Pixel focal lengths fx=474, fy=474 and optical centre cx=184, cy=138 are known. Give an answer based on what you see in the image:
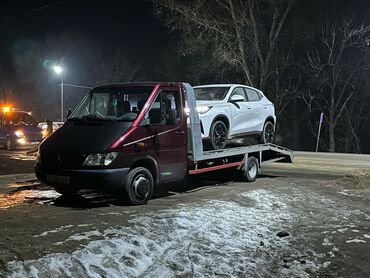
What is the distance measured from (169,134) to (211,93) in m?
2.82

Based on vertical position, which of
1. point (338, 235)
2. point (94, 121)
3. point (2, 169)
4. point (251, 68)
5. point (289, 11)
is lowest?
point (338, 235)

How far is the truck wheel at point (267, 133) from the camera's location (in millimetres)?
12406

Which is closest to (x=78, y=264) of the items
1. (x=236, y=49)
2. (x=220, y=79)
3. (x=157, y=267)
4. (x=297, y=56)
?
(x=157, y=267)

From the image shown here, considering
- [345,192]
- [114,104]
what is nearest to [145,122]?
[114,104]

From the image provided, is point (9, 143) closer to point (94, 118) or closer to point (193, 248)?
point (94, 118)

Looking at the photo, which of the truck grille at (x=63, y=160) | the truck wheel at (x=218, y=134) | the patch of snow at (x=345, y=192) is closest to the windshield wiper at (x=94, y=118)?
the truck grille at (x=63, y=160)

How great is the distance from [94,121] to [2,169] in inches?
293

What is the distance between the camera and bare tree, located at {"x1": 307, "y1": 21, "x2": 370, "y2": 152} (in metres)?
36.2

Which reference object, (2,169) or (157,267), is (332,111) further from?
(157,267)

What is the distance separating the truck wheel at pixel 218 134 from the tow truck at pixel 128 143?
19.8 inches

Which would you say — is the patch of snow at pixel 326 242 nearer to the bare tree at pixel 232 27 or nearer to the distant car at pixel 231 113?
the distant car at pixel 231 113

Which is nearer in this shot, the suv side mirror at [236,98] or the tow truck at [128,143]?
the tow truck at [128,143]

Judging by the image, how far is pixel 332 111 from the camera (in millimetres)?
40375

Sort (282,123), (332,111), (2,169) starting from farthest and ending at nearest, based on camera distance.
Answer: (282,123) < (332,111) < (2,169)
